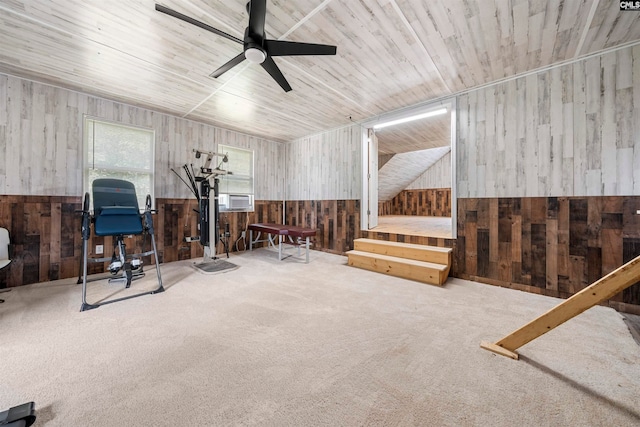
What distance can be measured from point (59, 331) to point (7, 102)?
10.8ft

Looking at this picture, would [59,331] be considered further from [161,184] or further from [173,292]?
[161,184]

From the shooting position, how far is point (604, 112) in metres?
2.57

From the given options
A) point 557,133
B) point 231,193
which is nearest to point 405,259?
point 557,133

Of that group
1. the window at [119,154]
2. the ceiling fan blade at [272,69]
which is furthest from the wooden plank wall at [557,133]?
the window at [119,154]

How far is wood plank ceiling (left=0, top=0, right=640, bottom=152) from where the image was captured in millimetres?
2082

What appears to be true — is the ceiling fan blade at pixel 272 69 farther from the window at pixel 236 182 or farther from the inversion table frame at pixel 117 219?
the window at pixel 236 182

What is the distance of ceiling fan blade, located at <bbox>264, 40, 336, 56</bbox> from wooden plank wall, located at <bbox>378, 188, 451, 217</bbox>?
27.4 ft

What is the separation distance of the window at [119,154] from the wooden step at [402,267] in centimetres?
406

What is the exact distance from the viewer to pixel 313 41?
2521mm

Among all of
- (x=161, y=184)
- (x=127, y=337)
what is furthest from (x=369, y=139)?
(x=127, y=337)

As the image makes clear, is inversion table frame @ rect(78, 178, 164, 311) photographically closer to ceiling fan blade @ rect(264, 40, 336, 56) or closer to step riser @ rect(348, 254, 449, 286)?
ceiling fan blade @ rect(264, 40, 336, 56)

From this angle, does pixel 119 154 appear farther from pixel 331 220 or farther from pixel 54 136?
pixel 331 220

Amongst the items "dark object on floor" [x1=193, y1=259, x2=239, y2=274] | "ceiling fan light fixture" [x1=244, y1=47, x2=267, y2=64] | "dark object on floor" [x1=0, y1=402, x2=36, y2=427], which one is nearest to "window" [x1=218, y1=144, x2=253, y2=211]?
"dark object on floor" [x1=193, y1=259, x2=239, y2=274]

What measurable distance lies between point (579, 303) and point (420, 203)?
914cm
